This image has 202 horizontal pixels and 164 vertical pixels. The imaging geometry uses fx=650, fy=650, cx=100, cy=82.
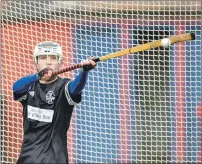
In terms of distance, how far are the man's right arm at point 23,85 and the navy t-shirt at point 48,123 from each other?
0.25 feet

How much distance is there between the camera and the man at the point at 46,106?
3.95m

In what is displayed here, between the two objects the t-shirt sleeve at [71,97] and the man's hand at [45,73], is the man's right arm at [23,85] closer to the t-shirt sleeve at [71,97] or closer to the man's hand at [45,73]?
the man's hand at [45,73]

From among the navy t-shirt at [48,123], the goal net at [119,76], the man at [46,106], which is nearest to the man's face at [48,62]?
the man at [46,106]

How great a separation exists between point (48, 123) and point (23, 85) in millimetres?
305

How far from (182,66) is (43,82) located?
8.41 feet

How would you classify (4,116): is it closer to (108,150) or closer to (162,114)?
(108,150)

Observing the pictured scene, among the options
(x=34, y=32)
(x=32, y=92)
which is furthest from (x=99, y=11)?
(x=32, y=92)

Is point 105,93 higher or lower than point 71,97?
higher

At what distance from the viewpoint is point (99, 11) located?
20.2 ft

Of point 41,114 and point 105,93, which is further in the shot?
point 105,93

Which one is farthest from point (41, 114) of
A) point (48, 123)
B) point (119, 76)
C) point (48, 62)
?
point (119, 76)

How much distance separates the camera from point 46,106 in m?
4.04

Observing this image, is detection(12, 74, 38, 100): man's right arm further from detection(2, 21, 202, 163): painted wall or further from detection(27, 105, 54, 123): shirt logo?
detection(2, 21, 202, 163): painted wall

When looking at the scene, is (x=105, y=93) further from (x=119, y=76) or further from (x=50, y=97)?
(x=50, y=97)
